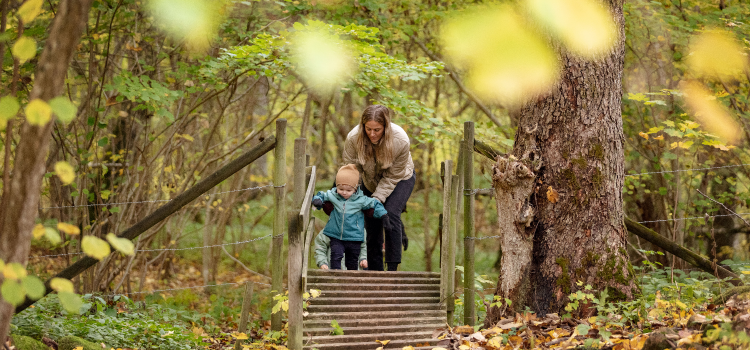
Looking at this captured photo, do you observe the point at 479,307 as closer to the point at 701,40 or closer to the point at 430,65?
the point at 430,65

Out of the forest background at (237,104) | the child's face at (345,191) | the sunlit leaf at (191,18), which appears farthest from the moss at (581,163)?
the sunlit leaf at (191,18)

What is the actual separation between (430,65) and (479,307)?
2.84 m

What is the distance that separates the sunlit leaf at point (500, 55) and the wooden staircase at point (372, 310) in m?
1.81

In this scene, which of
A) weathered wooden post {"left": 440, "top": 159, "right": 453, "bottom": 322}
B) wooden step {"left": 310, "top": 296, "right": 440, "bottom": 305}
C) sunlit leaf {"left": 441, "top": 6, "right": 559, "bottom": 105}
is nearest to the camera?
sunlit leaf {"left": 441, "top": 6, "right": 559, "bottom": 105}

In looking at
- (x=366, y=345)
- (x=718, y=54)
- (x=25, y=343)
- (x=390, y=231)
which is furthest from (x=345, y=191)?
(x=718, y=54)

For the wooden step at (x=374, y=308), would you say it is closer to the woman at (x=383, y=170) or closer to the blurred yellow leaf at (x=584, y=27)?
the woman at (x=383, y=170)

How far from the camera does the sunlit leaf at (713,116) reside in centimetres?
746

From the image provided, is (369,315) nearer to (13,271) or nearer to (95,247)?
(95,247)

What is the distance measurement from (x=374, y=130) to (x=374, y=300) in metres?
1.46

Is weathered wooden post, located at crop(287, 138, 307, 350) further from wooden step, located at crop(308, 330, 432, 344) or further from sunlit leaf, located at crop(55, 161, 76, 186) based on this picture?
sunlit leaf, located at crop(55, 161, 76, 186)

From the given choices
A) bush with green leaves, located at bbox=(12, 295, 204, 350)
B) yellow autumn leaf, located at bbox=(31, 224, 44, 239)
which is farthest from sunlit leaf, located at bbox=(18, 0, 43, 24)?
bush with green leaves, located at bbox=(12, 295, 204, 350)

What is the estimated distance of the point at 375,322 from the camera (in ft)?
14.4

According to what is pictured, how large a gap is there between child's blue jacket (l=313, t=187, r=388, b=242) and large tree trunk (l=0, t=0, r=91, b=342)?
302 centimetres

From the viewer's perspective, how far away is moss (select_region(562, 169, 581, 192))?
3965 mm
